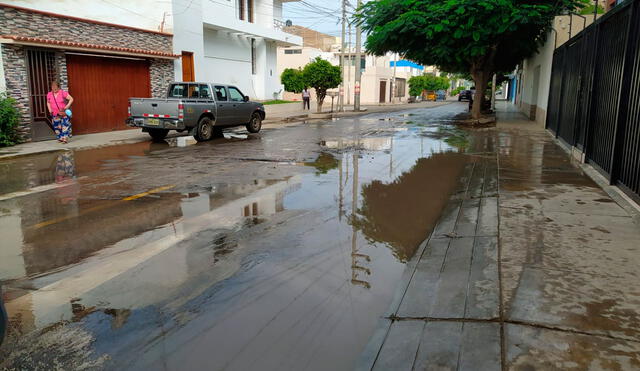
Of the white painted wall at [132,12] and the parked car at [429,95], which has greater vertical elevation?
the white painted wall at [132,12]

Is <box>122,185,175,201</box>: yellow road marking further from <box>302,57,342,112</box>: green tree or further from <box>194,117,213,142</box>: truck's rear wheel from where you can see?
<box>302,57,342,112</box>: green tree

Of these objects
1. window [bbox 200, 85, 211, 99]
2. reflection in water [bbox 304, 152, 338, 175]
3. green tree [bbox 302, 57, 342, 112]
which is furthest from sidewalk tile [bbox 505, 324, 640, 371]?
green tree [bbox 302, 57, 342, 112]

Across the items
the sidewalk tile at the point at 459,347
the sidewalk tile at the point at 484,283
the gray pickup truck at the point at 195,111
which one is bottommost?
the sidewalk tile at the point at 459,347

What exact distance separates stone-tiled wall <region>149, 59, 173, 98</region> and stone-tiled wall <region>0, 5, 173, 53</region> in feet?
1.80

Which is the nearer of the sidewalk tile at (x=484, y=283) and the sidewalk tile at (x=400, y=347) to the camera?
the sidewalk tile at (x=400, y=347)

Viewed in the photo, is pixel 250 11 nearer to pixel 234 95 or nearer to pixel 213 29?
pixel 213 29

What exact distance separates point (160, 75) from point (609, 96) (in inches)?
684

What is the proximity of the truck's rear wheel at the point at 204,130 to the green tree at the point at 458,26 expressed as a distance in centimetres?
871

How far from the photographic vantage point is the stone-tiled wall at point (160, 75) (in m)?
20.8

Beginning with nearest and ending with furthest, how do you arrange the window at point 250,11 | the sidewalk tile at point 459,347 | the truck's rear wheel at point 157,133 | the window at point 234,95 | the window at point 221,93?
the sidewalk tile at point 459,347
the truck's rear wheel at point 157,133
the window at point 221,93
the window at point 234,95
the window at point 250,11

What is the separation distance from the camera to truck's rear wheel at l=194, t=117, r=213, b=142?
15711 mm

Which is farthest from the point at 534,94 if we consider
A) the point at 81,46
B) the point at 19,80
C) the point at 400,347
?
the point at 400,347

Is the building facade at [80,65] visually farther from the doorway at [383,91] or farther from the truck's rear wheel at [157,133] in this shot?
the doorway at [383,91]

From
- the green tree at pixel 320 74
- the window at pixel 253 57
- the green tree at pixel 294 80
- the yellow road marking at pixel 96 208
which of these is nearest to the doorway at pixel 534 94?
the green tree at pixel 320 74
